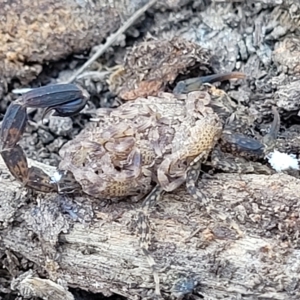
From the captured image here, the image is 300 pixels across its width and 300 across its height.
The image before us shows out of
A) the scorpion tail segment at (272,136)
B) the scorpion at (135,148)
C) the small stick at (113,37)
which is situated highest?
the small stick at (113,37)

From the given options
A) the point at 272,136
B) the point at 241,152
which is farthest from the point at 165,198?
the point at 272,136

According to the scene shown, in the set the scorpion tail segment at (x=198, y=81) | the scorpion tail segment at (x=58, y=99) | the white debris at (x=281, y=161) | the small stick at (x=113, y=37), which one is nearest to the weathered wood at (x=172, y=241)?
the white debris at (x=281, y=161)

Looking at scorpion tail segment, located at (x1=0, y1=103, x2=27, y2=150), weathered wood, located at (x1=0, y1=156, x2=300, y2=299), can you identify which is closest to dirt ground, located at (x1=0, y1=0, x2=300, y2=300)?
weathered wood, located at (x1=0, y1=156, x2=300, y2=299)

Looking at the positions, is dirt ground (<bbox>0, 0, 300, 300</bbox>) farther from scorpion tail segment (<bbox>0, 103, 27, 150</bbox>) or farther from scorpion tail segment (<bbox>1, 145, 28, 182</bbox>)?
scorpion tail segment (<bbox>0, 103, 27, 150</bbox>)

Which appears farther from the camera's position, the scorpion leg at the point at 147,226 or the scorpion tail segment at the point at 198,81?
the scorpion tail segment at the point at 198,81

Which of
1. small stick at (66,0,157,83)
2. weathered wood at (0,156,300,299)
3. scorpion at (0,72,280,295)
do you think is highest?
small stick at (66,0,157,83)

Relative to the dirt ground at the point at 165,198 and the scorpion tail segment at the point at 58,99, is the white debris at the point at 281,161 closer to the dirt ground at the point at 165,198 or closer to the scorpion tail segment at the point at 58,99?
the dirt ground at the point at 165,198

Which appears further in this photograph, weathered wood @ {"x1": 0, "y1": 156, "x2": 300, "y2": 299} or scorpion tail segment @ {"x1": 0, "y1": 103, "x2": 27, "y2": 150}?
scorpion tail segment @ {"x1": 0, "y1": 103, "x2": 27, "y2": 150}

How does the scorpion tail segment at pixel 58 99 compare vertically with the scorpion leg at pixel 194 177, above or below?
above
